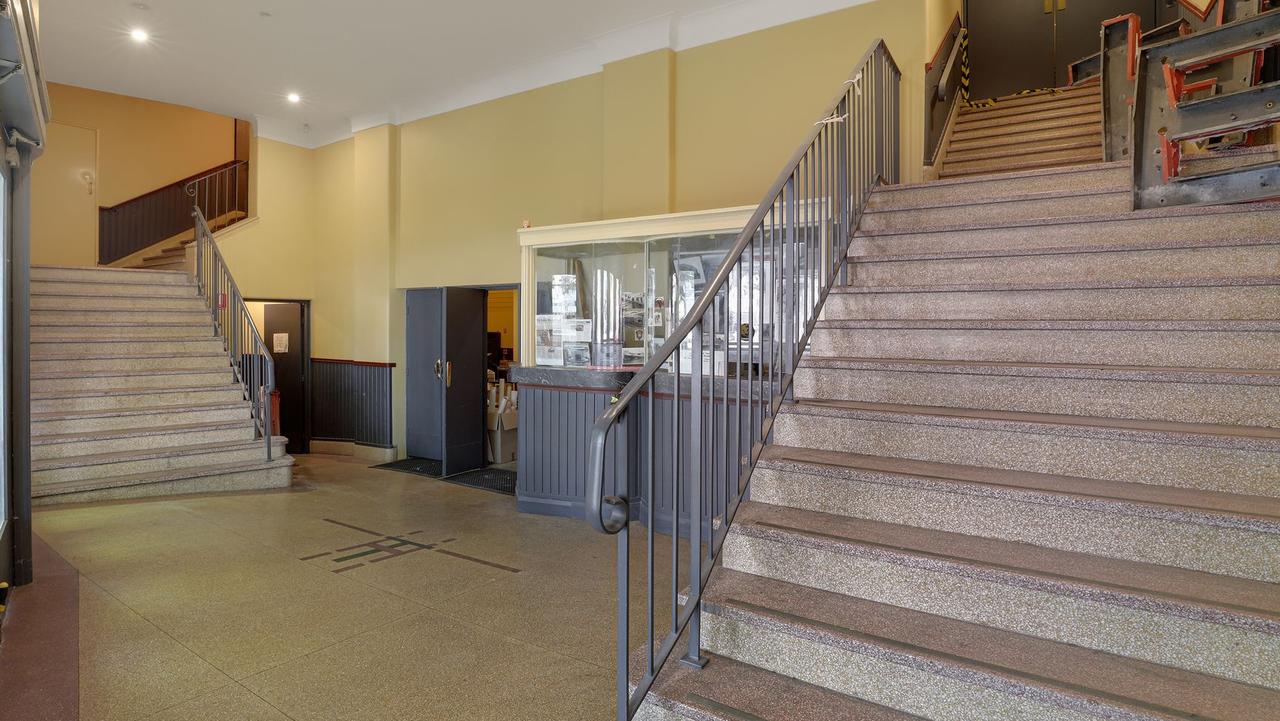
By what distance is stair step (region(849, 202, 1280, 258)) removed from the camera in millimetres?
2928

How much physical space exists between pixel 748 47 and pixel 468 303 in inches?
168

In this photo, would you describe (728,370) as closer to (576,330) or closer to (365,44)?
(576,330)

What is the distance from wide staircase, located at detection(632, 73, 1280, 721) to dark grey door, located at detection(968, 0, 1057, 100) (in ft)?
18.9

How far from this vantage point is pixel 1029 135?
5.77 m

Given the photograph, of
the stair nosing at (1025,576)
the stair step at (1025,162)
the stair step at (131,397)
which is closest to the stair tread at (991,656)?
the stair nosing at (1025,576)

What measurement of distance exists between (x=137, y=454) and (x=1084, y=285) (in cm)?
728

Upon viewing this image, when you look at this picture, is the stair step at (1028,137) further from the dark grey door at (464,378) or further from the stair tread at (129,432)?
the stair tread at (129,432)

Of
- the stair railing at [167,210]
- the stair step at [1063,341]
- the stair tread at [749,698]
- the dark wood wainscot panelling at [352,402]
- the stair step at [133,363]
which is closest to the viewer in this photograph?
the stair tread at [749,698]


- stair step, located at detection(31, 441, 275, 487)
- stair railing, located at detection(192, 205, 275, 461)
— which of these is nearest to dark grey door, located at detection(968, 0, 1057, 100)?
stair railing, located at detection(192, 205, 275, 461)

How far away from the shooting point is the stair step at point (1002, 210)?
3.48m

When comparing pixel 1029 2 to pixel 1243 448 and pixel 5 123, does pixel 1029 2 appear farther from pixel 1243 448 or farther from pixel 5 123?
pixel 5 123

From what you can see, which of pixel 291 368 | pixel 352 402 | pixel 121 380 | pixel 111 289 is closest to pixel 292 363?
pixel 291 368

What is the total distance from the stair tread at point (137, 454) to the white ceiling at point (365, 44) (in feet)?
13.0

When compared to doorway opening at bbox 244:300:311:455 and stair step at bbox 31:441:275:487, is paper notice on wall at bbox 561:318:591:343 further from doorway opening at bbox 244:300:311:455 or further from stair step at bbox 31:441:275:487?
doorway opening at bbox 244:300:311:455
